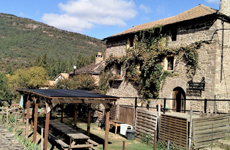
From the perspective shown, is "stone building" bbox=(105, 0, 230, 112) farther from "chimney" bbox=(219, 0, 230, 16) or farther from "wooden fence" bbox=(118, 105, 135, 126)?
"wooden fence" bbox=(118, 105, 135, 126)

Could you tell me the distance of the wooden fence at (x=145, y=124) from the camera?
975cm

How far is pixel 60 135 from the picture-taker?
35.4 feet

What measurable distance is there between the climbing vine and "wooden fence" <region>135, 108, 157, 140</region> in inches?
177

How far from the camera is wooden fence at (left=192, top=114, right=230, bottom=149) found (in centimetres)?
823

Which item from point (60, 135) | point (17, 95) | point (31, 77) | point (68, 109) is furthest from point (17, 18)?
point (60, 135)

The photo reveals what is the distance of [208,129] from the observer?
28.3 ft

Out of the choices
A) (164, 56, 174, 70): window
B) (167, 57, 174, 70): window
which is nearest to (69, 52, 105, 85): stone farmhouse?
(164, 56, 174, 70): window

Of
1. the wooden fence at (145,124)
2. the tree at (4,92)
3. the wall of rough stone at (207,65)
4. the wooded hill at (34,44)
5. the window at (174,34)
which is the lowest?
the wooden fence at (145,124)

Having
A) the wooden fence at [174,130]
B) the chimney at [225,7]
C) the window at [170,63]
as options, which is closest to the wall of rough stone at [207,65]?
the window at [170,63]

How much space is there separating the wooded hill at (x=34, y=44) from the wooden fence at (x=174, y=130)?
4466cm

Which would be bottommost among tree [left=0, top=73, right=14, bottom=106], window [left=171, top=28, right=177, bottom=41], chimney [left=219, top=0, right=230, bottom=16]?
tree [left=0, top=73, right=14, bottom=106]

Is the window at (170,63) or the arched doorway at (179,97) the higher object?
the window at (170,63)

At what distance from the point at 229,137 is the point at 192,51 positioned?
5.53m

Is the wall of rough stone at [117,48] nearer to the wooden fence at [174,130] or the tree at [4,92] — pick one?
the tree at [4,92]
